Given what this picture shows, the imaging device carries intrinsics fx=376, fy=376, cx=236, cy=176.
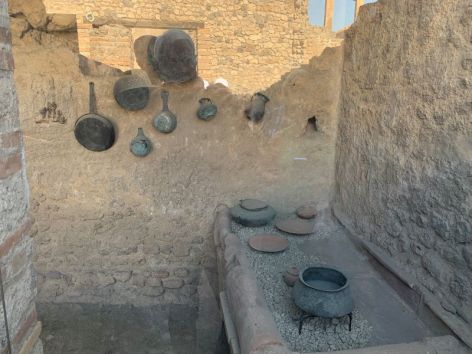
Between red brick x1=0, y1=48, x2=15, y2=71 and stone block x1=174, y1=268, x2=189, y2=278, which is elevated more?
red brick x1=0, y1=48, x2=15, y2=71

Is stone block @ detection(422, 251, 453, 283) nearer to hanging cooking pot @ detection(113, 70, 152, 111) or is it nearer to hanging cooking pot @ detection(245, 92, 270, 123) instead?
hanging cooking pot @ detection(245, 92, 270, 123)

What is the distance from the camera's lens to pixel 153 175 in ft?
12.1

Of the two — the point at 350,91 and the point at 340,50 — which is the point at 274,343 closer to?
the point at 350,91

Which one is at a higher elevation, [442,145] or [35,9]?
[35,9]

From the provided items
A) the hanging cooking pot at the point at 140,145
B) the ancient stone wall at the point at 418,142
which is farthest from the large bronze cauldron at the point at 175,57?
the ancient stone wall at the point at 418,142

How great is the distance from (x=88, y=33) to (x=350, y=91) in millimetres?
6467

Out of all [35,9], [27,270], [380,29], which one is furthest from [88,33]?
[27,270]

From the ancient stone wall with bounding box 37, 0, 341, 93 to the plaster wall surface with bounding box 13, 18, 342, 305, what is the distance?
4.67 metres

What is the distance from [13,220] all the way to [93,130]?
2.14 metres

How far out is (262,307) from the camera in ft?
7.38

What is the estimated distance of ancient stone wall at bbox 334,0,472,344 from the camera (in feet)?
6.91

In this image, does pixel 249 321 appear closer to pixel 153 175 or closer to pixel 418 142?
pixel 418 142

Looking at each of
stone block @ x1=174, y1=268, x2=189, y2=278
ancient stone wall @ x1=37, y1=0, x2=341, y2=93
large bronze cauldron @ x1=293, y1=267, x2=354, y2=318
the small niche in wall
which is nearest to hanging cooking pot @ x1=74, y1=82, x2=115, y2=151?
stone block @ x1=174, y1=268, x2=189, y2=278

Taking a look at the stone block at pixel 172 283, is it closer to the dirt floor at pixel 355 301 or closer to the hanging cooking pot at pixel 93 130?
the dirt floor at pixel 355 301
